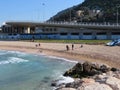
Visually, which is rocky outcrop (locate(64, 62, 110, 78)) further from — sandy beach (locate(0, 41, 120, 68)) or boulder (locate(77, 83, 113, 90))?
boulder (locate(77, 83, 113, 90))

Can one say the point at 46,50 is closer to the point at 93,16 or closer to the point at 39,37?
the point at 39,37

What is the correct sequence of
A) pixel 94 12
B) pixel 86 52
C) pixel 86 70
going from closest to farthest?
pixel 86 70
pixel 86 52
pixel 94 12

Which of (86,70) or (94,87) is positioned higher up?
(94,87)

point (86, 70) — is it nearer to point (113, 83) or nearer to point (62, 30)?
point (113, 83)

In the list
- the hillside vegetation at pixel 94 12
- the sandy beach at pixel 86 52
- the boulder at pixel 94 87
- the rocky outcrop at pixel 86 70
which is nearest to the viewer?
the boulder at pixel 94 87

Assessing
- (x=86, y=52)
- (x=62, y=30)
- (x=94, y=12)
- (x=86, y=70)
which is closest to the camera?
(x=86, y=70)

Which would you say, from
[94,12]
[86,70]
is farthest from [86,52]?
[94,12]

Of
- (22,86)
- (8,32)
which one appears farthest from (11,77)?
(8,32)

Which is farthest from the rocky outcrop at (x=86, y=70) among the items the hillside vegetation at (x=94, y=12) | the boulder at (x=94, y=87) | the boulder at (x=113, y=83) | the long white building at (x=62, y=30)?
the hillside vegetation at (x=94, y=12)

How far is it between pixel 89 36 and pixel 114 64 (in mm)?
62901

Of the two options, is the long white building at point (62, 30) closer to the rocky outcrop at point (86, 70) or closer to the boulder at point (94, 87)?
the rocky outcrop at point (86, 70)

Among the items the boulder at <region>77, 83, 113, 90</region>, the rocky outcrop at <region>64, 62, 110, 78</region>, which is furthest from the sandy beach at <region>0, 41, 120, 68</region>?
the boulder at <region>77, 83, 113, 90</region>

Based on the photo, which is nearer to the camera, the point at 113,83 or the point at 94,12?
the point at 113,83

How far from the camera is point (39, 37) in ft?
388
